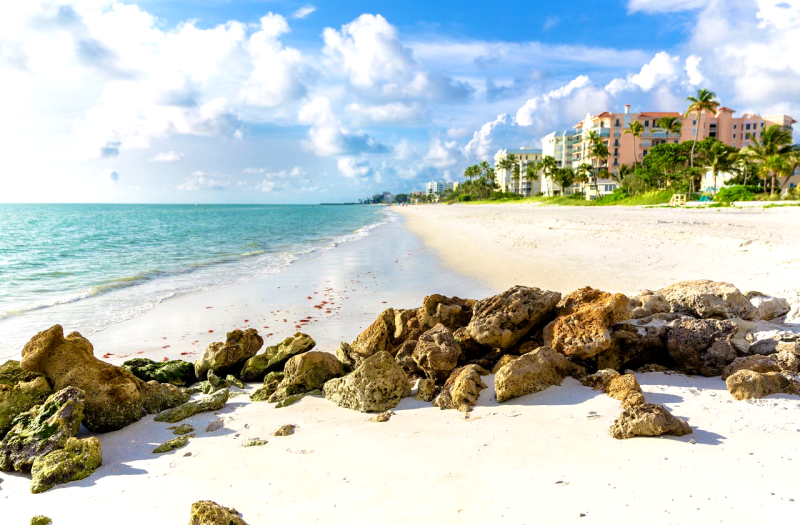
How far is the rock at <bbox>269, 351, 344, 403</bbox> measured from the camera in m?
5.79

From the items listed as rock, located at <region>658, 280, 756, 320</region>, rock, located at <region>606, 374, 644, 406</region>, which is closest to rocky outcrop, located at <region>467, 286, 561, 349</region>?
rock, located at <region>606, 374, 644, 406</region>

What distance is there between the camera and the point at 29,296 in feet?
45.0

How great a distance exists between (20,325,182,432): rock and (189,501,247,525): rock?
257cm

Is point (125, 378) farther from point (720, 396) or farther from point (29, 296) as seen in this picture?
point (29, 296)

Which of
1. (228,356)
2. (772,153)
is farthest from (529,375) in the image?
(772,153)

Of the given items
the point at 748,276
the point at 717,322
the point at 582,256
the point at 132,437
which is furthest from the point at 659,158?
the point at 132,437

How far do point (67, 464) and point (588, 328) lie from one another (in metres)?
5.34

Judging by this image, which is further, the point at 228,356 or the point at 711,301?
the point at 228,356

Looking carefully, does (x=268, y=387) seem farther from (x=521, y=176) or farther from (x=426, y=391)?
(x=521, y=176)

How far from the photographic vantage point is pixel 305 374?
5.89 m

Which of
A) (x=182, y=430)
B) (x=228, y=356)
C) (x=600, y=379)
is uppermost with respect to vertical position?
(x=600, y=379)

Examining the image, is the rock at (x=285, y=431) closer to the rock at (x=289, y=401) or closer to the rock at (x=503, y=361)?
the rock at (x=289, y=401)

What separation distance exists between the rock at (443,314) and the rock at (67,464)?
3999 millimetres

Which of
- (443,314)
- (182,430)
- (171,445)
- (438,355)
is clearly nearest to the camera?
(171,445)
